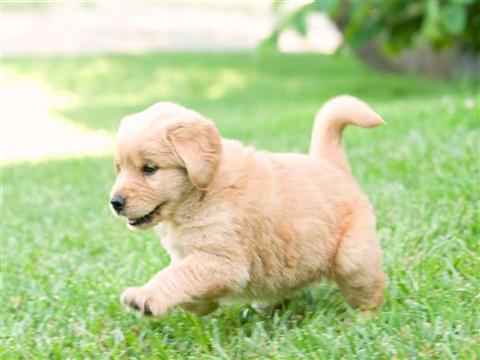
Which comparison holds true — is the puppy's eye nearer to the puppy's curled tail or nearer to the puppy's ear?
the puppy's ear

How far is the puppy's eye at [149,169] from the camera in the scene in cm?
372

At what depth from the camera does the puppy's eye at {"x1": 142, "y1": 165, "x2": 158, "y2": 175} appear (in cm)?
372

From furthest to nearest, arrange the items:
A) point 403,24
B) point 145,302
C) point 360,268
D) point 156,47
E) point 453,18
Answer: point 156,47
point 403,24
point 453,18
point 360,268
point 145,302

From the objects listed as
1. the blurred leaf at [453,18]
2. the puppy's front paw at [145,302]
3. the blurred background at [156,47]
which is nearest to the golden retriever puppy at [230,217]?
the puppy's front paw at [145,302]

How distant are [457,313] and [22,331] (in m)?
1.83

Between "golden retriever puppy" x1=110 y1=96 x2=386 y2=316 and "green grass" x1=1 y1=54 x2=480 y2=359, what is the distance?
0.18 m

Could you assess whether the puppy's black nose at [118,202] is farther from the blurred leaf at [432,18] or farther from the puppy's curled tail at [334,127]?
the blurred leaf at [432,18]

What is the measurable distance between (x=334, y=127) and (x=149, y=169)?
1004 millimetres

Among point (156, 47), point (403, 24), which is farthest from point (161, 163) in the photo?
point (156, 47)

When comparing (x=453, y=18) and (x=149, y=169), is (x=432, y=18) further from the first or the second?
(x=149, y=169)

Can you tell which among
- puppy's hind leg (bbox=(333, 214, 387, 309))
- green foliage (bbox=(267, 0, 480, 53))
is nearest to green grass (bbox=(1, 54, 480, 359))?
puppy's hind leg (bbox=(333, 214, 387, 309))

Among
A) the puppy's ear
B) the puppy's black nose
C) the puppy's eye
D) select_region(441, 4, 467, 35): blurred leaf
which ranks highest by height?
select_region(441, 4, 467, 35): blurred leaf

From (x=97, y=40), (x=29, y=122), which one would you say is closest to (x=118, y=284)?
(x=29, y=122)

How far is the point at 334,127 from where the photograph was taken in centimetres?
433
